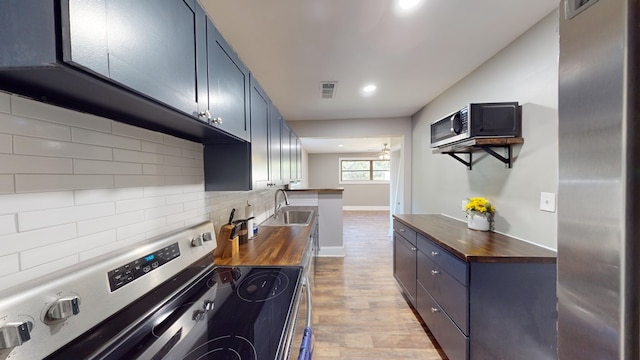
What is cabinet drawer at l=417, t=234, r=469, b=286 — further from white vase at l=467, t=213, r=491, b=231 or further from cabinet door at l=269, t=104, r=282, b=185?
cabinet door at l=269, t=104, r=282, b=185

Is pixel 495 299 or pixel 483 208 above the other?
pixel 483 208

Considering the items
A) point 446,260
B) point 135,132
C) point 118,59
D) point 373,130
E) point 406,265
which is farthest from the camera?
point 373,130

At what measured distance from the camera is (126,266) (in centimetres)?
79

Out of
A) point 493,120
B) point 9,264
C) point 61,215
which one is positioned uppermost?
point 493,120

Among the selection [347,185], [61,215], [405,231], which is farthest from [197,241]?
[347,185]

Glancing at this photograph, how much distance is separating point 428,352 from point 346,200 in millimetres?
6987

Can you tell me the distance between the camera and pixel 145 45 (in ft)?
1.98

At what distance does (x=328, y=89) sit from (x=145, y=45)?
227 centimetres

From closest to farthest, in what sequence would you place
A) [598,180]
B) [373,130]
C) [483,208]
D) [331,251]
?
[598,180] < [483,208] < [331,251] < [373,130]

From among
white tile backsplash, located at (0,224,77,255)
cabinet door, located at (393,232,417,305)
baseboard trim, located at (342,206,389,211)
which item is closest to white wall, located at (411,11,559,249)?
cabinet door, located at (393,232,417,305)

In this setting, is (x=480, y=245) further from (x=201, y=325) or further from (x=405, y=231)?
(x=201, y=325)

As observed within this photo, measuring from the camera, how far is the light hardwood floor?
5.90ft

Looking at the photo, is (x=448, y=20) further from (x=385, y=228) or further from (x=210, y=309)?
(x=385, y=228)

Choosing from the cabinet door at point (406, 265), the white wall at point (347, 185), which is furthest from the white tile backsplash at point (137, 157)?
the white wall at point (347, 185)
